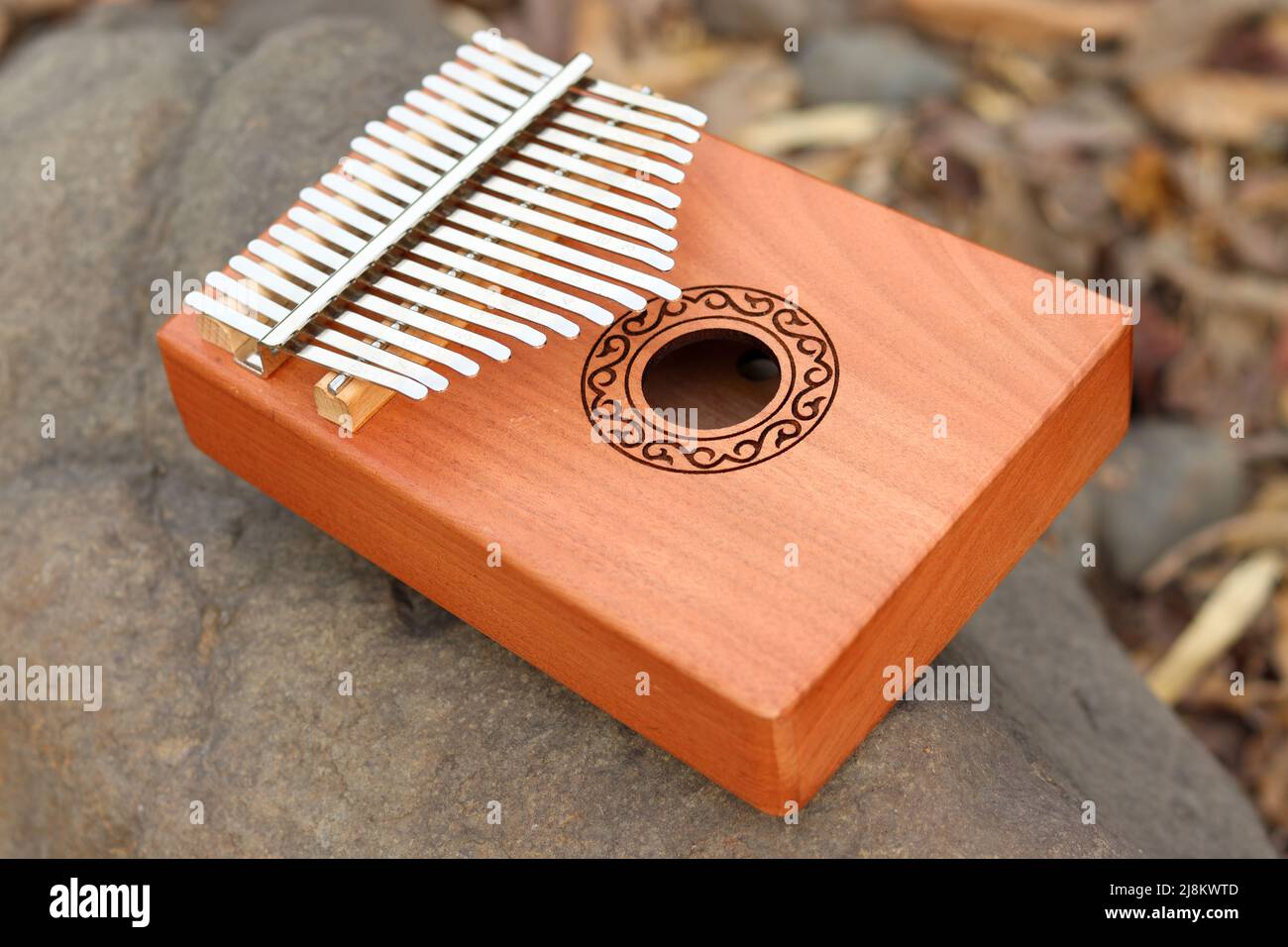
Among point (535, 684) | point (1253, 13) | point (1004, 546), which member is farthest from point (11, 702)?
point (1253, 13)

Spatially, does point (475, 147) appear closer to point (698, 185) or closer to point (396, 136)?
point (396, 136)

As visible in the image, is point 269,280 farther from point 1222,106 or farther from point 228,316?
point 1222,106

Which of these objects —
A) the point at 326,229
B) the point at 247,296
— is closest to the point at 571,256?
the point at 326,229

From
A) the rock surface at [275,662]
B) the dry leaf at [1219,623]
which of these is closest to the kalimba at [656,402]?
the rock surface at [275,662]

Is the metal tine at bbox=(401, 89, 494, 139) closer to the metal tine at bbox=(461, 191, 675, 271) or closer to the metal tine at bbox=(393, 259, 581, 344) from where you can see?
the metal tine at bbox=(461, 191, 675, 271)

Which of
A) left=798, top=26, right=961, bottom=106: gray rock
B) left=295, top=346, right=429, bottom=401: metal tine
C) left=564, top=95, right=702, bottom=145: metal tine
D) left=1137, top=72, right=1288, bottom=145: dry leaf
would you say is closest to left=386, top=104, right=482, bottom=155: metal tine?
left=564, top=95, right=702, bottom=145: metal tine

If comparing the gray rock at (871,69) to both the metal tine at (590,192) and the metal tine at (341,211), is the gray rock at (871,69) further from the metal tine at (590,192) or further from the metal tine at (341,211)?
the metal tine at (341,211)
